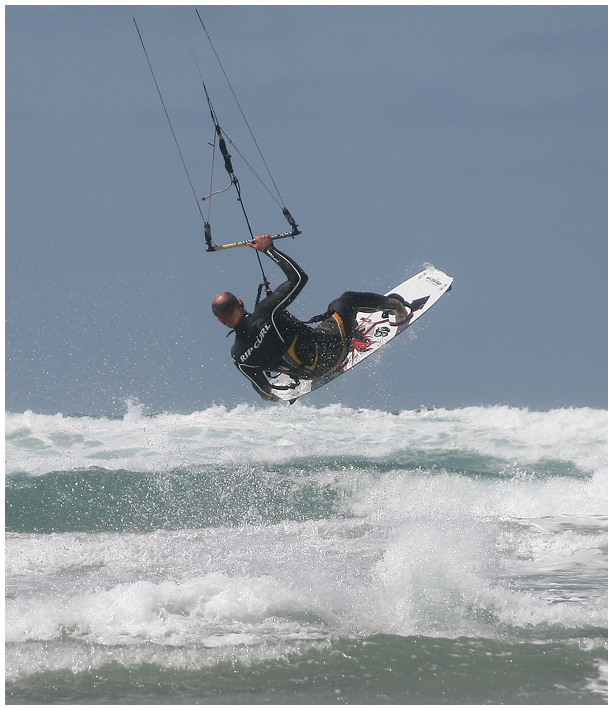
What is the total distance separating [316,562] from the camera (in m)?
7.66

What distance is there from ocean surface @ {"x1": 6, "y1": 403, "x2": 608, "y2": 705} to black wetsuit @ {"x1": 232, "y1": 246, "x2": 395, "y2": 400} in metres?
1.79

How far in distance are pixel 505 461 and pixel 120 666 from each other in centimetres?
1320

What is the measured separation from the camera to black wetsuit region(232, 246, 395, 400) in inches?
247

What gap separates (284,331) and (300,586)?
211 cm

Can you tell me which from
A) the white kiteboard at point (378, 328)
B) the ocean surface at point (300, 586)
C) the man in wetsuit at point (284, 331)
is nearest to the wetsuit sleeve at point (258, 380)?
the man in wetsuit at point (284, 331)

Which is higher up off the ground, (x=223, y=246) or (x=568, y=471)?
(x=223, y=246)

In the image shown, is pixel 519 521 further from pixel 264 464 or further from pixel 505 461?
pixel 505 461

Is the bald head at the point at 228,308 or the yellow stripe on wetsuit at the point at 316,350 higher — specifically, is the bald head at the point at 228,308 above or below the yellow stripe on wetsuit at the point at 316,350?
above

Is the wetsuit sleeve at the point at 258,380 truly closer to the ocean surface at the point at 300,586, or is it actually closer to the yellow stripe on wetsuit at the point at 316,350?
the yellow stripe on wetsuit at the point at 316,350

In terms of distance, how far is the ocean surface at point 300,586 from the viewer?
16.9ft

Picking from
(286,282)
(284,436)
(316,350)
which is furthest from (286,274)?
(284,436)

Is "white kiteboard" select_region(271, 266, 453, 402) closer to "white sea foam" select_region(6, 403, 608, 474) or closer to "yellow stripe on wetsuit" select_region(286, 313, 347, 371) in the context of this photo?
"yellow stripe on wetsuit" select_region(286, 313, 347, 371)

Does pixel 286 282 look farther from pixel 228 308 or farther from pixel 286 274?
pixel 228 308

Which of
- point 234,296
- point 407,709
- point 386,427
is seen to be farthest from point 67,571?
point 386,427
